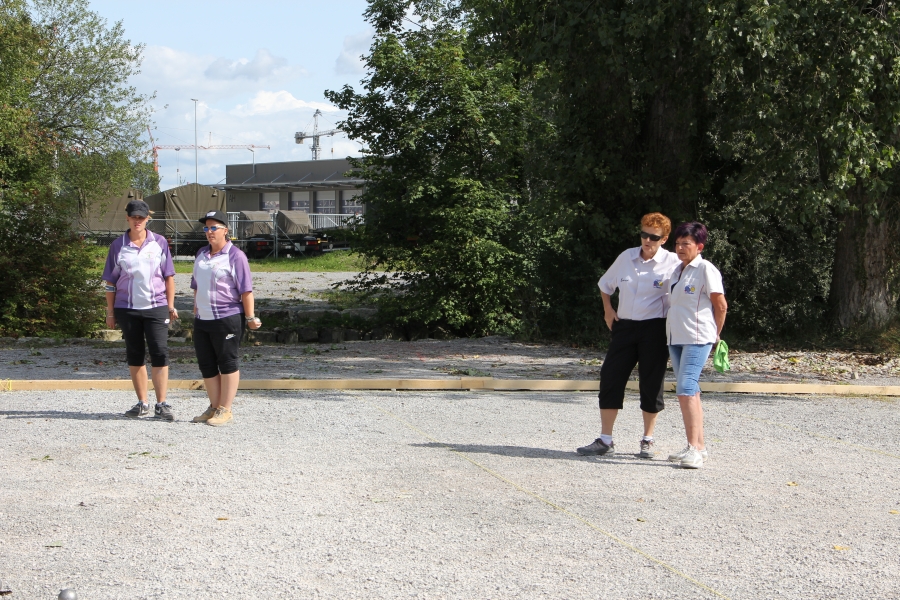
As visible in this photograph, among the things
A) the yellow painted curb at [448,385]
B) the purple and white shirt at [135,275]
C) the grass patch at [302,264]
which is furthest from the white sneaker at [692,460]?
the grass patch at [302,264]

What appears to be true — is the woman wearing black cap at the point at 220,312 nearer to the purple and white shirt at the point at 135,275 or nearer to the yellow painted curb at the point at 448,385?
the purple and white shirt at the point at 135,275

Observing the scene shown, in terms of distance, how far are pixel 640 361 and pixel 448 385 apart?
409 centimetres

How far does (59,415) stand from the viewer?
873 centimetres

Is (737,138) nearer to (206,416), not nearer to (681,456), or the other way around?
(681,456)

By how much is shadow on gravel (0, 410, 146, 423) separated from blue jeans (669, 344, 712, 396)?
452 centimetres

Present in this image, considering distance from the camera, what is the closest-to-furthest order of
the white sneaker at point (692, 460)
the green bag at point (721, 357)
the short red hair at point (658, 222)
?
the white sneaker at point (692, 460) < the green bag at point (721, 357) < the short red hair at point (658, 222)

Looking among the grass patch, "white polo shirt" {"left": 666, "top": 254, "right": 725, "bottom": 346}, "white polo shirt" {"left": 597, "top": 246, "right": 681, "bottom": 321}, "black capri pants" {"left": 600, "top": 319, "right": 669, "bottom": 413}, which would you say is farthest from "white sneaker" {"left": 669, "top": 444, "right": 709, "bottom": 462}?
A: the grass patch

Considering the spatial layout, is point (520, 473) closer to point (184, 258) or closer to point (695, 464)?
point (695, 464)

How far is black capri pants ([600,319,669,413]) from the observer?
7328mm

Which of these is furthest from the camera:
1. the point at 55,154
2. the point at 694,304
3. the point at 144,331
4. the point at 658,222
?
the point at 55,154

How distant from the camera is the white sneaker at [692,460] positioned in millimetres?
7023

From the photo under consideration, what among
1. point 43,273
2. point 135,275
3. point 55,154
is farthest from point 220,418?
point 55,154

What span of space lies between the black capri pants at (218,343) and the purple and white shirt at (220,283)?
6 cm

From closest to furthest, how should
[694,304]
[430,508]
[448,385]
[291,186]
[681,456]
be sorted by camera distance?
[430,508]
[694,304]
[681,456]
[448,385]
[291,186]
